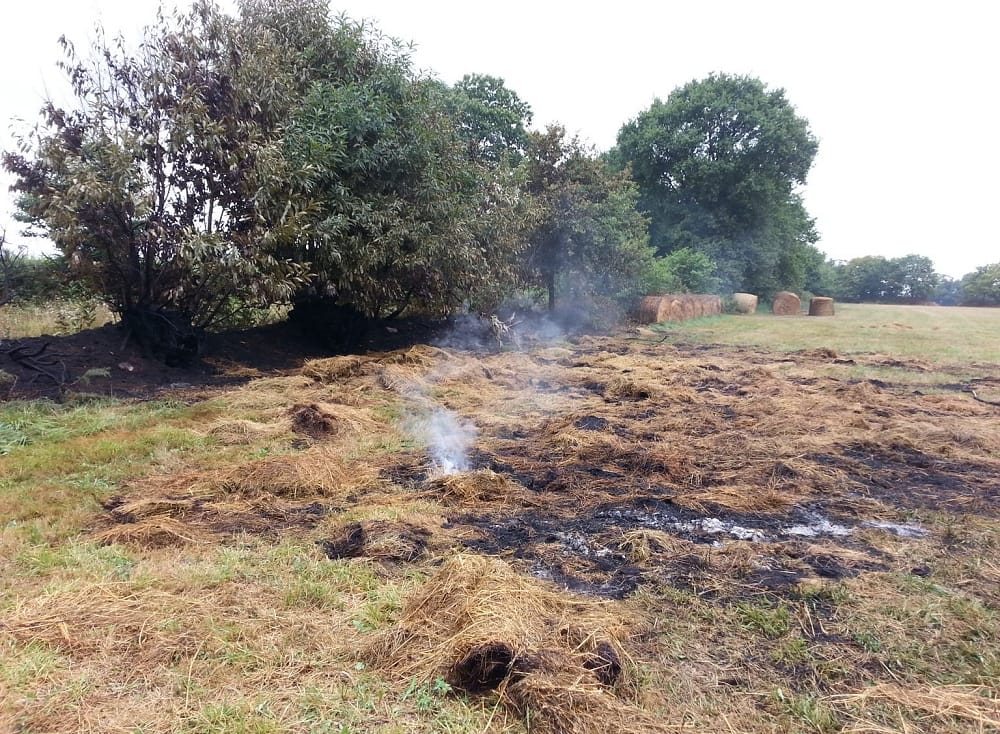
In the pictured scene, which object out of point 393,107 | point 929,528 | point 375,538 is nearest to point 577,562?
point 375,538

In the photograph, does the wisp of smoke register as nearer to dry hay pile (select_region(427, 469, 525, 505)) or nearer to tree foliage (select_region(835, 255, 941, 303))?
dry hay pile (select_region(427, 469, 525, 505))

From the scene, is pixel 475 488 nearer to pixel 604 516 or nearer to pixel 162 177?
pixel 604 516

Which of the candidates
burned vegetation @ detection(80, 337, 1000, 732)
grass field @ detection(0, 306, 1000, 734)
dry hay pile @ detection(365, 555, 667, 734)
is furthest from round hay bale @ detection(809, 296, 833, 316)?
dry hay pile @ detection(365, 555, 667, 734)

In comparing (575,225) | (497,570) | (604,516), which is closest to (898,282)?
(575,225)

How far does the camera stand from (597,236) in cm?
1521

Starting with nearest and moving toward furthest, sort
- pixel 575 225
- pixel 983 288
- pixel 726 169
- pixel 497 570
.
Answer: pixel 497 570
pixel 575 225
pixel 726 169
pixel 983 288

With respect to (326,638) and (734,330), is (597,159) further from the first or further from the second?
(326,638)

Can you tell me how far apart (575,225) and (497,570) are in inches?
525

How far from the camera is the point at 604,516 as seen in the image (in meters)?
3.40

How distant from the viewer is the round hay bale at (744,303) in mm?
22922

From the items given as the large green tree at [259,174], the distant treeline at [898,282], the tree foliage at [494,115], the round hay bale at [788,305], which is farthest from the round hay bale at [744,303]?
the distant treeline at [898,282]

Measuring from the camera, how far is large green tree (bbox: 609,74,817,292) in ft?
79.5

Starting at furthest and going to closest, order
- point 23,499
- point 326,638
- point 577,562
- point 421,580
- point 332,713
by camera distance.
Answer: point 23,499
point 577,562
point 421,580
point 326,638
point 332,713

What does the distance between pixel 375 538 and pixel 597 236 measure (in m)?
13.4
